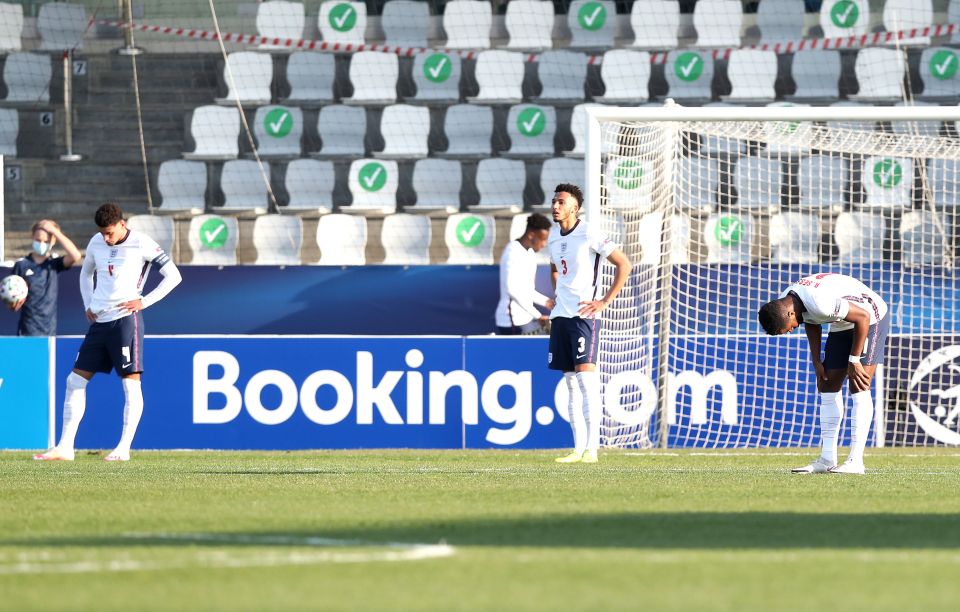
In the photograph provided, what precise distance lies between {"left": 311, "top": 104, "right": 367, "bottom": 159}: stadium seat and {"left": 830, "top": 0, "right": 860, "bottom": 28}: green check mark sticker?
6.50 metres

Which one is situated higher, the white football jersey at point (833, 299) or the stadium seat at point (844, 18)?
the stadium seat at point (844, 18)

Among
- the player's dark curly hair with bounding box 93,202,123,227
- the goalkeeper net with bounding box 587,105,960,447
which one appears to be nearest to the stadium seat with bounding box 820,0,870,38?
the goalkeeper net with bounding box 587,105,960,447

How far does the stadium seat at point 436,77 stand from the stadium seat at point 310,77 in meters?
1.13

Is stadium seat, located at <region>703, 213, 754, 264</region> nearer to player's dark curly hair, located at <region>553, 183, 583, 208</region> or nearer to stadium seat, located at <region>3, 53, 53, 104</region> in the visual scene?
player's dark curly hair, located at <region>553, 183, 583, 208</region>

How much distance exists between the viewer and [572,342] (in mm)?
11109

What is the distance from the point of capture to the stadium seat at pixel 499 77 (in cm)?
2067

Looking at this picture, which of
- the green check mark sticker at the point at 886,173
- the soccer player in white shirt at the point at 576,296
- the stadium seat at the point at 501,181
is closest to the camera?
the soccer player in white shirt at the point at 576,296

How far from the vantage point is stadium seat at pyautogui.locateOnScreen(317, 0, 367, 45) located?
71.3 feet

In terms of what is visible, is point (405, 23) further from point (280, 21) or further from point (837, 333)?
point (837, 333)

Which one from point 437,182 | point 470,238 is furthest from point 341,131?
point 470,238

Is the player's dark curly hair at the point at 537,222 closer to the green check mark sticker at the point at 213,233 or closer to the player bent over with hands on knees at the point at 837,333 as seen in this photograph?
the player bent over with hands on knees at the point at 837,333

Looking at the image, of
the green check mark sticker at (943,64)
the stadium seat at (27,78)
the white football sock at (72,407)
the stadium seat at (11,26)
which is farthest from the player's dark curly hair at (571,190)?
the stadium seat at (11,26)

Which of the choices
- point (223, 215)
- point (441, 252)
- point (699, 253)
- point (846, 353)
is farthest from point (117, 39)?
point (846, 353)

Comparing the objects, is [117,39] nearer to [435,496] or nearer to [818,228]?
[818,228]
